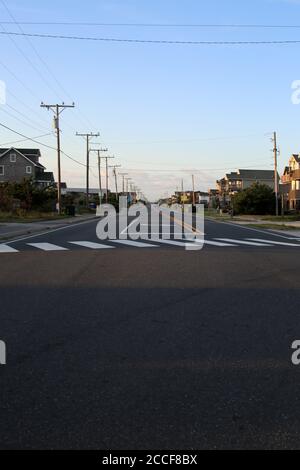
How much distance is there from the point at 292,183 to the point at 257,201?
1613 centimetres

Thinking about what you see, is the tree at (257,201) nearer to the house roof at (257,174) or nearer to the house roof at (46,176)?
the house roof at (46,176)

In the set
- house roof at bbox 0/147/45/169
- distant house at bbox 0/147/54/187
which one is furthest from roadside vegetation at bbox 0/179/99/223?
house roof at bbox 0/147/45/169

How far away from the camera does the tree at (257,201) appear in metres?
66.8

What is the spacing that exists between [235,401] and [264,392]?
37 centimetres

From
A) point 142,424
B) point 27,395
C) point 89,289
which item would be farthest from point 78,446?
point 89,289

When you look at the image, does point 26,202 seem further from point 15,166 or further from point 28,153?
point 28,153

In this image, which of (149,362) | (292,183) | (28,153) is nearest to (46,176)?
(28,153)

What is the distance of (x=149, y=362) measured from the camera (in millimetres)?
5473

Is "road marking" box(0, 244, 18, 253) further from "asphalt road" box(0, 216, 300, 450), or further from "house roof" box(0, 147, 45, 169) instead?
"house roof" box(0, 147, 45, 169)

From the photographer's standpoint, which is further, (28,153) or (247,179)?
(247,179)

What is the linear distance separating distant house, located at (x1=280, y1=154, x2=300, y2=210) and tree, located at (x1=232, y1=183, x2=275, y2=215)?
653 centimetres

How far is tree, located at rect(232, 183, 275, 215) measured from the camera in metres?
66.8

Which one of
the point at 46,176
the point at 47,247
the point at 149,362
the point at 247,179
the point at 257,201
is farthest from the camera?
the point at 247,179
